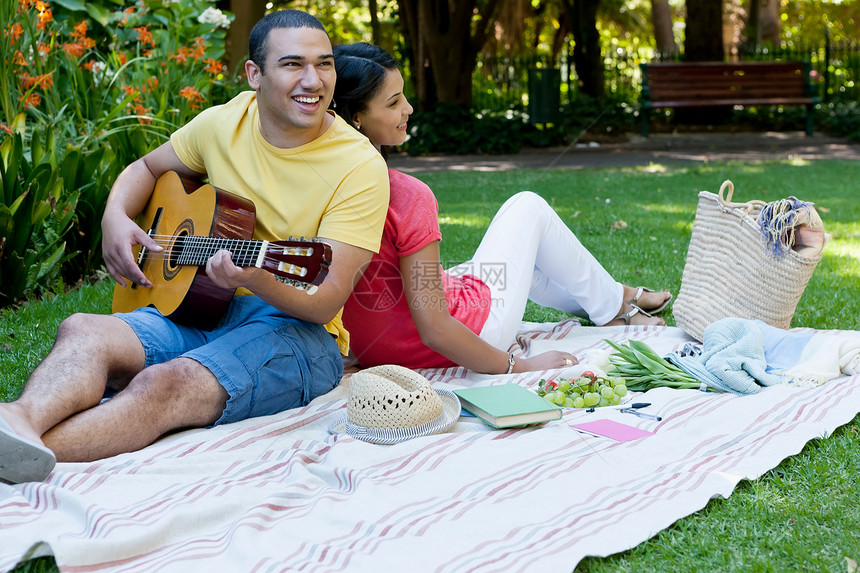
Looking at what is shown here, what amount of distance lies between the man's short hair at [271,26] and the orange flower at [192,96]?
2835 millimetres

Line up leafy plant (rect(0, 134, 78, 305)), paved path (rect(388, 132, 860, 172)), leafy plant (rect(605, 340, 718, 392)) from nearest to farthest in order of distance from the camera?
leafy plant (rect(605, 340, 718, 392))
leafy plant (rect(0, 134, 78, 305))
paved path (rect(388, 132, 860, 172))

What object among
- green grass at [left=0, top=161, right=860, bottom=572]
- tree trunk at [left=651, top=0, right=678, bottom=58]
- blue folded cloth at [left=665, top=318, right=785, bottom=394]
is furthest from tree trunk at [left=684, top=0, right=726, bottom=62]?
blue folded cloth at [left=665, top=318, right=785, bottom=394]

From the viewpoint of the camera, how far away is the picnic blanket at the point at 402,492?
194 centimetres

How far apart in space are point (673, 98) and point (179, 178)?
11.9m

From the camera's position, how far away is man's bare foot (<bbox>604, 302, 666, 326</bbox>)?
4035 millimetres

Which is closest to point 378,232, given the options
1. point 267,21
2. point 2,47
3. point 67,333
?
point 267,21

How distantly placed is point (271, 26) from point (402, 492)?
1575mm

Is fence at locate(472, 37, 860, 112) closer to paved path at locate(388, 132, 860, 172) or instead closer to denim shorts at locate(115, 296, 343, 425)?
paved path at locate(388, 132, 860, 172)

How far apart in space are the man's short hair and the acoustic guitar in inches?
18.3

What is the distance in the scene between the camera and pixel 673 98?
13.6 metres

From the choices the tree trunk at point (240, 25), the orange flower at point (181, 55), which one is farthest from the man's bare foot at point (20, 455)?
the tree trunk at point (240, 25)

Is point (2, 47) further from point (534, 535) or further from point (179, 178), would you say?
point (534, 535)

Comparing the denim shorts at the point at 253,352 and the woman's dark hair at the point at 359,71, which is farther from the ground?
the woman's dark hair at the point at 359,71

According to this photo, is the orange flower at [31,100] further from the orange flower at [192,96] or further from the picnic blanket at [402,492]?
the picnic blanket at [402,492]
